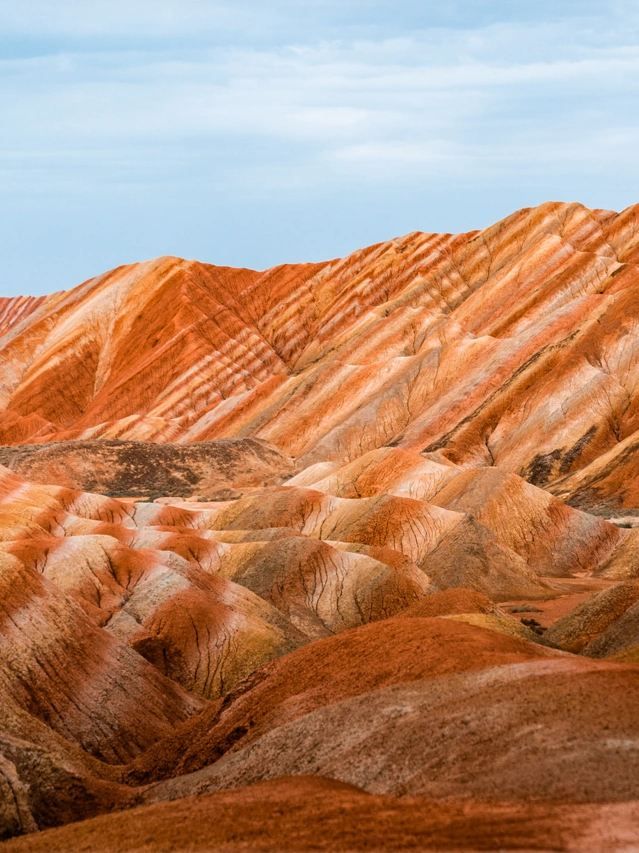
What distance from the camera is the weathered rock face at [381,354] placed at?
9488cm

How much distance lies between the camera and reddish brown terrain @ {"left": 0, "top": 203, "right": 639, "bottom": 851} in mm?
15406

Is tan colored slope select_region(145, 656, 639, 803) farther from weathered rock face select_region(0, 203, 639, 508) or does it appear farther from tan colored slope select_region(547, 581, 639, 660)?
weathered rock face select_region(0, 203, 639, 508)

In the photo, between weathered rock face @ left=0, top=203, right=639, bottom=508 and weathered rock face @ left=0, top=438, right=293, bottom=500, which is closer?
weathered rock face @ left=0, top=203, right=639, bottom=508

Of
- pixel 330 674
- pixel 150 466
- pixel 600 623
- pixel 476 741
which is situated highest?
pixel 476 741

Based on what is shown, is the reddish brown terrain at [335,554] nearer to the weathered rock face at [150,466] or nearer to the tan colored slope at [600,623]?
the tan colored slope at [600,623]

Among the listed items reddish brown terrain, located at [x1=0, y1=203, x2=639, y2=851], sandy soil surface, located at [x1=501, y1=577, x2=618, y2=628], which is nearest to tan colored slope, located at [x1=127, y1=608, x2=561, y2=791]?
reddish brown terrain, located at [x1=0, y1=203, x2=639, y2=851]

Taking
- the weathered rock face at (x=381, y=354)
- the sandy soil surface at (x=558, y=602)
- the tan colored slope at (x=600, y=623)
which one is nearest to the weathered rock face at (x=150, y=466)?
the weathered rock face at (x=381, y=354)

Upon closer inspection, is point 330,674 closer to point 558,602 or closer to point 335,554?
point 335,554

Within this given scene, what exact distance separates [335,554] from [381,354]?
82.3 metres

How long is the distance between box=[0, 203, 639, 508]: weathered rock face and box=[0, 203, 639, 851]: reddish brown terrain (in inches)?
13.9

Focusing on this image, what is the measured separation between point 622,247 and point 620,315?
103 feet

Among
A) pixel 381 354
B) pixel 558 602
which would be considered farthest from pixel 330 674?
pixel 381 354

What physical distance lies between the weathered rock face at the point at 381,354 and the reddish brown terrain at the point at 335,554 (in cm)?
35

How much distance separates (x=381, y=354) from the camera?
127 m
